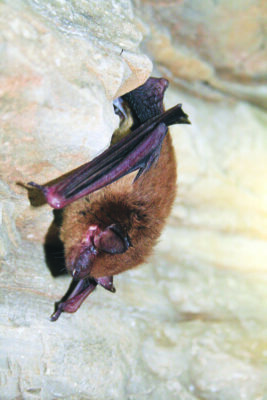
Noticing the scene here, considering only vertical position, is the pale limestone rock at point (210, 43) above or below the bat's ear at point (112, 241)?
above

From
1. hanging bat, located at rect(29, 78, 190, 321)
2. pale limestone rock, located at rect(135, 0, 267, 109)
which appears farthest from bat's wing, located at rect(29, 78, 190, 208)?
pale limestone rock, located at rect(135, 0, 267, 109)

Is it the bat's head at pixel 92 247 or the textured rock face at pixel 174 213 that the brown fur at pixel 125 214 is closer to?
the bat's head at pixel 92 247

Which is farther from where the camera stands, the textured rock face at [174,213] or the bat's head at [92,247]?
the bat's head at [92,247]

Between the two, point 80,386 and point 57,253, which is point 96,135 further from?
point 80,386

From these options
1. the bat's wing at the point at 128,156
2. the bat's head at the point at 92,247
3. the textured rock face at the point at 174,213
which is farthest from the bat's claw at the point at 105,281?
the bat's wing at the point at 128,156

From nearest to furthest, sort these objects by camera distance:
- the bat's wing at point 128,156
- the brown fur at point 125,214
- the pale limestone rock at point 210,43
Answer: the bat's wing at point 128,156 → the brown fur at point 125,214 → the pale limestone rock at point 210,43

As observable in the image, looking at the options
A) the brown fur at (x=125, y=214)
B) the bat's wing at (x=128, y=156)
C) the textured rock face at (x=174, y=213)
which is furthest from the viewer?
the brown fur at (x=125, y=214)

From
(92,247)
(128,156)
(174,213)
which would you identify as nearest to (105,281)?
(92,247)
